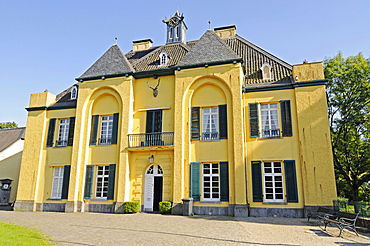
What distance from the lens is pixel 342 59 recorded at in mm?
20188

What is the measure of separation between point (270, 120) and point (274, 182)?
3.34 meters

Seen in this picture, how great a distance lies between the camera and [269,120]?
1524 centimetres

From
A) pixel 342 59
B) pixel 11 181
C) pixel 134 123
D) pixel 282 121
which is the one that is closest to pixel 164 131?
pixel 134 123

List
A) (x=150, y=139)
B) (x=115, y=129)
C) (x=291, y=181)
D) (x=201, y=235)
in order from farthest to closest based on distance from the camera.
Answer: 1. (x=115, y=129)
2. (x=150, y=139)
3. (x=291, y=181)
4. (x=201, y=235)

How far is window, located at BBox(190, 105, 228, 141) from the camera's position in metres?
15.3

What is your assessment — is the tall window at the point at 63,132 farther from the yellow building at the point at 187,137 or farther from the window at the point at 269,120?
the window at the point at 269,120

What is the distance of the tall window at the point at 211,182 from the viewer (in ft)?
48.1

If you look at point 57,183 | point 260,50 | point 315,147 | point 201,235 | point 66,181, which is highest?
point 260,50

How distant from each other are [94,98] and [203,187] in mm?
9114

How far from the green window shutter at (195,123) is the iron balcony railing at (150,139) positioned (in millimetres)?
1317

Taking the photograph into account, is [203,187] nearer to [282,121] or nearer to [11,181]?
[282,121]

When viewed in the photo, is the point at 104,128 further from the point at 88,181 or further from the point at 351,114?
the point at 351,114

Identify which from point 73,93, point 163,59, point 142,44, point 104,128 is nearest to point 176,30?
point 142,44

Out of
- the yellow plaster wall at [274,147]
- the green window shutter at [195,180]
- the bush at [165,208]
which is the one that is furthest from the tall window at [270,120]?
the bush at [165,208]
